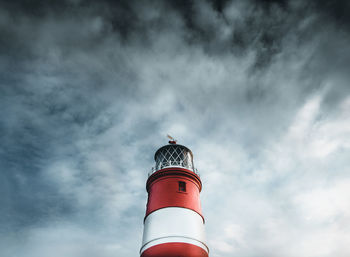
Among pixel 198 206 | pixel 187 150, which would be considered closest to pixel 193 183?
pixel 198 206

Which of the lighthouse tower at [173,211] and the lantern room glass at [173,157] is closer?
the lighthouse tower at [173,211]

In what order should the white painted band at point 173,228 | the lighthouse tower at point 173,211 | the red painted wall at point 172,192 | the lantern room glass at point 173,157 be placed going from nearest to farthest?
the lighthouse tower at point 173,211 → the white painted band at point 173,228 → the red painted wall at point 172,192 → the lantern room glass at point 173,157

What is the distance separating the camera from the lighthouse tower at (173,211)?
492 inches

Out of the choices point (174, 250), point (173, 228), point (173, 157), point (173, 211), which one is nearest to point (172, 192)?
point (173, 211)

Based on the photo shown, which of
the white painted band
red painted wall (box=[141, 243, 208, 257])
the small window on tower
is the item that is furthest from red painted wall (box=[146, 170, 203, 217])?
red painted wall (box=[141, 243, 208, 257])

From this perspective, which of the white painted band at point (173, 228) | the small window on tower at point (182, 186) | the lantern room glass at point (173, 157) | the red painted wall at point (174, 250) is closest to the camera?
the red painted wall at point (174, 250)

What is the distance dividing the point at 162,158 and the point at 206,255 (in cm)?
735

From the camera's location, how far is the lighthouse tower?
12.5 m

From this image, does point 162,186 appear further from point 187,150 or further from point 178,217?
point 187,150

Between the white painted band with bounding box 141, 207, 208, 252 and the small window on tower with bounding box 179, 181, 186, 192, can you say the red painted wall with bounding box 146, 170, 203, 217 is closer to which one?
the small window on tower with bounding box 179, 181, 186, 192

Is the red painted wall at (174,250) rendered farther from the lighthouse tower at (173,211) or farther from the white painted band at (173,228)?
the white painted band at (173,228)

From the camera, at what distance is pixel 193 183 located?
15766 millimetres

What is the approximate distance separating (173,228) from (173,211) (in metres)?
1.02

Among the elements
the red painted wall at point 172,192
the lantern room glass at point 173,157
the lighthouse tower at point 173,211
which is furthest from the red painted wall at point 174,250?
the lantern room glass at point 173,157
